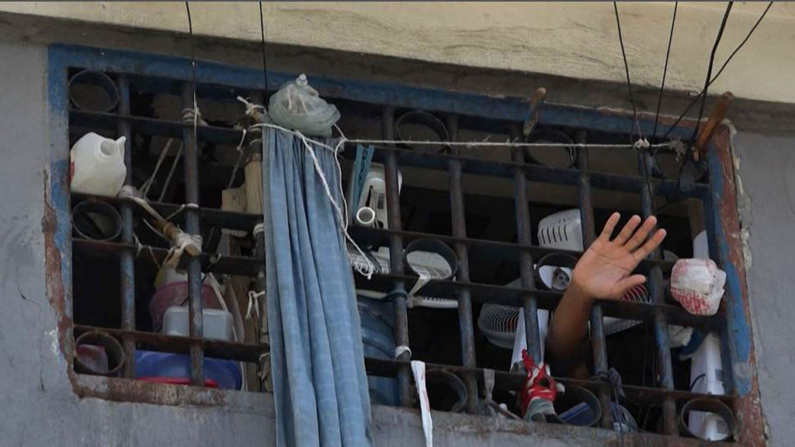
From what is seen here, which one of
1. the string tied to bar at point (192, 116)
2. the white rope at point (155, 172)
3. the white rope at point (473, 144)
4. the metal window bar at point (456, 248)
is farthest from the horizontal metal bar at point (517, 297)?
the white rope at point (155, 172)

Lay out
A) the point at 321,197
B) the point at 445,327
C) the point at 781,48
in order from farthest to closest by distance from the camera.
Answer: the point at 445,327
the point at 781,48
the point at 321,197

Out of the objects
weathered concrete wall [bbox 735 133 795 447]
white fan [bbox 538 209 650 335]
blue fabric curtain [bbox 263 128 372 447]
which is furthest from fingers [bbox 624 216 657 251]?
blue fabric curtain [bbox 263 128 372 447]

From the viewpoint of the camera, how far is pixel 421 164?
701 cm

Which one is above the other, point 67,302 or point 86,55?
point 86,55

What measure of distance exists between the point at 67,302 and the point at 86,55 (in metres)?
0.92

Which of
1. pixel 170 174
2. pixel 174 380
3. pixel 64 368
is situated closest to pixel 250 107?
pixel 170 174

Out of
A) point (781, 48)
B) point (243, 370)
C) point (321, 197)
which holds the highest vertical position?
point (781, 48)

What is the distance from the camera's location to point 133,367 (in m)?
6.23

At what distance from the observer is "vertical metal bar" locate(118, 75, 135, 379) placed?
20.4 ft

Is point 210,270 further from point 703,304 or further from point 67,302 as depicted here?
point 703,304

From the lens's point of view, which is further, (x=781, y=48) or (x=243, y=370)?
(x=781, y=48)

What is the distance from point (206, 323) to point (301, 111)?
2.39 ft

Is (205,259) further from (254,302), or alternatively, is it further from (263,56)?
(263,56)

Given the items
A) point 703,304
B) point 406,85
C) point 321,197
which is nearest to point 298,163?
point 321,197
